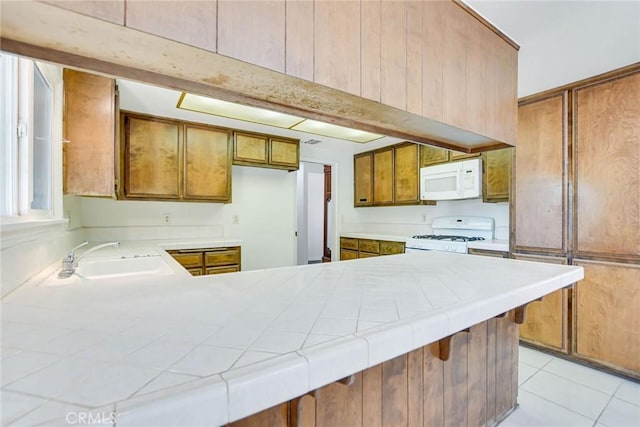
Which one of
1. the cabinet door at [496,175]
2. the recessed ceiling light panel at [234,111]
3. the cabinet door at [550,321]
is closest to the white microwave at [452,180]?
the cabinet door at [496,175]

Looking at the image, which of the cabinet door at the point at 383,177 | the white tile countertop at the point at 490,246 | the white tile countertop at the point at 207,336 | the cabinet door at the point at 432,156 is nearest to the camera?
the white tile countertop at the point at 207,336

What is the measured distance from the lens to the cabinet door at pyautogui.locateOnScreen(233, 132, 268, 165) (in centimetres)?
349

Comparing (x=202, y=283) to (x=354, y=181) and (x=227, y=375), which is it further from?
(x=354, y=181)

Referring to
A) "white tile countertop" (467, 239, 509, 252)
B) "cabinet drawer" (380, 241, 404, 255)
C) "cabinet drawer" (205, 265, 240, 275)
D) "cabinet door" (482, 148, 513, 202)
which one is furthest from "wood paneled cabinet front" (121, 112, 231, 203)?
"cabinet door" (482, 148, 513, 202)

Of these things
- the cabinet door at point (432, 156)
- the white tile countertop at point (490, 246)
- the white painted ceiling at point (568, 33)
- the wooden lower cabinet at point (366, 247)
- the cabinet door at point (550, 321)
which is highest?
the white painted ceiling at point (568, 33)

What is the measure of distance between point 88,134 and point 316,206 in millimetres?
4922

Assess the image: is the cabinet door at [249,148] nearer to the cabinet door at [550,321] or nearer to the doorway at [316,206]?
the doorway at [316,206]

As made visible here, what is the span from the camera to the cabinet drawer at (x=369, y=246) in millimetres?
4020

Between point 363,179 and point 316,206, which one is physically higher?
point 363,179

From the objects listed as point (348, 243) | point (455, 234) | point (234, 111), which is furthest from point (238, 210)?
point (455, 234)

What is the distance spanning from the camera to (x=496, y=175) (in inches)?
115

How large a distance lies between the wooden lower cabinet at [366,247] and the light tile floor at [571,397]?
173 centimetres

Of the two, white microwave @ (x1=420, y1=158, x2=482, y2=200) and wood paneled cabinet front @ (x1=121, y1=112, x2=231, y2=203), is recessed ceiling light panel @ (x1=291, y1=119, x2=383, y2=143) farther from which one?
wood paneled cabinet front @ (x1=121, y1=112, x2=231, y2=203)

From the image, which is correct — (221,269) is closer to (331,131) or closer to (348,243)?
(331,131)
